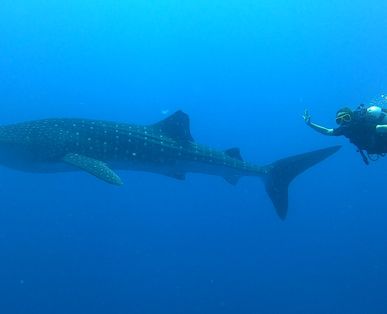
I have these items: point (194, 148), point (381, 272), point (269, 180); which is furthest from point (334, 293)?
point (194, 148)

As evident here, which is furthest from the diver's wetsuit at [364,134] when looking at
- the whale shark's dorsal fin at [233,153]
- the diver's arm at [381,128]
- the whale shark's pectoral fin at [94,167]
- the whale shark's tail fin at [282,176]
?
the whale shark's pectoral fin at [94,167]

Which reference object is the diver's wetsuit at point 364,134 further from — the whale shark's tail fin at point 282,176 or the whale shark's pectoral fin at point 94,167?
the whale shark's pectoral fin at point 94,167

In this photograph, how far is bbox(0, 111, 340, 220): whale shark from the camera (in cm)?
1068

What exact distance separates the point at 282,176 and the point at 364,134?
4.07m

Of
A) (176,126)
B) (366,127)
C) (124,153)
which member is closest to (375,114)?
(366,127)

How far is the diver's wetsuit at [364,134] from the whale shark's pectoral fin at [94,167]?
4.99m

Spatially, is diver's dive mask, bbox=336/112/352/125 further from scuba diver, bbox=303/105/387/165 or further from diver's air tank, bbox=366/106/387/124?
diver's air tank, bbox=366/106/387/124

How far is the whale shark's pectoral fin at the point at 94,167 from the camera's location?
987 centimetres

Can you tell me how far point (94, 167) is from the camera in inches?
400

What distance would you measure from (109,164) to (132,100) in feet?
304

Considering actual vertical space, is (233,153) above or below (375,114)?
above

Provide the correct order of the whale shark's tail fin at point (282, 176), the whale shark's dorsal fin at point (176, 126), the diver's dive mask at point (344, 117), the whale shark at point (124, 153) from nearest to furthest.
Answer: the diver's dive mask at point (344, 117), the whale shark at point (124, 153), the whale shark's dorsal fin at point (176, 126), the whale shark's tail fin at point (282, 176)

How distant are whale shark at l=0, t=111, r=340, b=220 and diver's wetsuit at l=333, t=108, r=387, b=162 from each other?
1.86 meters

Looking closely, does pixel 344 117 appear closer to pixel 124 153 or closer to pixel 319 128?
pixel 319 128
